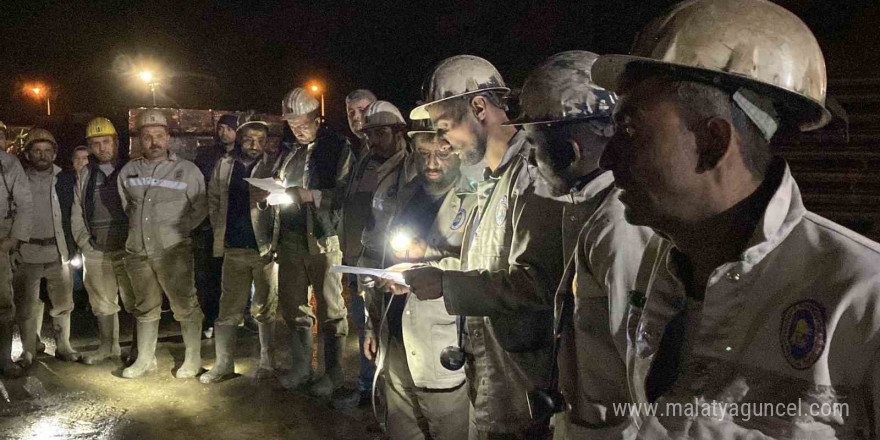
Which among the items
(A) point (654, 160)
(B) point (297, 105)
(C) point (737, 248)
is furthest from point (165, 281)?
(C) point (737, 248)

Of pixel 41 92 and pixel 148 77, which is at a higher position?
pixel 148 77

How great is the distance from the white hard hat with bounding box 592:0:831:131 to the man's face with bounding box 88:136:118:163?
719cm

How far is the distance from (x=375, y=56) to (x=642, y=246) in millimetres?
21318

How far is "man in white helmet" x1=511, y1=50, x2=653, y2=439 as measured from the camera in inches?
70.9

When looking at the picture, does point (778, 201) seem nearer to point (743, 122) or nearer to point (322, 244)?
point (743, 122)

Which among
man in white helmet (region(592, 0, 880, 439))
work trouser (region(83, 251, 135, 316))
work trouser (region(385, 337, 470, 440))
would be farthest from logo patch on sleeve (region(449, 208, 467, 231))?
work trouser (region(83, 251, 135, 316))

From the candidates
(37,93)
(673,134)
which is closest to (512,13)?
(673,134)

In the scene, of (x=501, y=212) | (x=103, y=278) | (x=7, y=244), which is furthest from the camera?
(x=103, y=278)

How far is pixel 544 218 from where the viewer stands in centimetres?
251

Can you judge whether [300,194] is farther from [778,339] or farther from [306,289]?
[778,339]

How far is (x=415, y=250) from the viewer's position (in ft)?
12.1

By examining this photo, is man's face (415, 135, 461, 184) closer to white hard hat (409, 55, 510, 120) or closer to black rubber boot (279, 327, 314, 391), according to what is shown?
white hard hat (409, 55, 510, 120)

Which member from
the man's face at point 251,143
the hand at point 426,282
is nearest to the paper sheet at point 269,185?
the man's face at point 251,143

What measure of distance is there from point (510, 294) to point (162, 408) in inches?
172
